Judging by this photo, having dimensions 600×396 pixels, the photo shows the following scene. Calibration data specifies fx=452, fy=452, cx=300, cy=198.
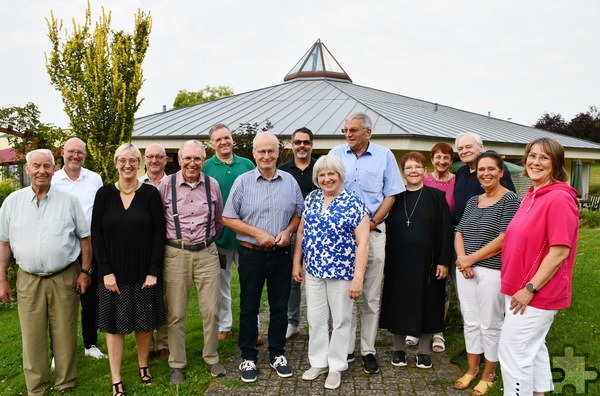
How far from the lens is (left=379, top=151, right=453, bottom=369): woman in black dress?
4.33 meters

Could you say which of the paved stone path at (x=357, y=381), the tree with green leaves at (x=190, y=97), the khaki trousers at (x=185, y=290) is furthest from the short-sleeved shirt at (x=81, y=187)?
the tree with green leaves at (x=190, y=97)

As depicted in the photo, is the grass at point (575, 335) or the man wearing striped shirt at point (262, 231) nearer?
the grass at point (575, 335)

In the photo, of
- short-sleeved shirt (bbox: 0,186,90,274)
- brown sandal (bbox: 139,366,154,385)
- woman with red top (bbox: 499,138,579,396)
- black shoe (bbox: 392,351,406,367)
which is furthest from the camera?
black shoe (bbox: 392,351,406,367)

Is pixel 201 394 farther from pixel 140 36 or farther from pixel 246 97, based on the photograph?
pixel 246 97

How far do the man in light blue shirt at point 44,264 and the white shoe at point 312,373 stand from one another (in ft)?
6.99

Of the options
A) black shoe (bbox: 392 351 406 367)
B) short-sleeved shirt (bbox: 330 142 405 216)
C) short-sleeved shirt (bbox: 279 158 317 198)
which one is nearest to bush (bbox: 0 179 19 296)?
short-sleeved shirt (bbox: 279 158 317 198)

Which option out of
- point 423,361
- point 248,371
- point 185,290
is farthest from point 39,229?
point 423,361

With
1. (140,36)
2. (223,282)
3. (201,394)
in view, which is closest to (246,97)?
(140,36)

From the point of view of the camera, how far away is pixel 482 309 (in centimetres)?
389

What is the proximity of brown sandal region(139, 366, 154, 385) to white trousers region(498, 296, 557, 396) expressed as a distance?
9.92 feet

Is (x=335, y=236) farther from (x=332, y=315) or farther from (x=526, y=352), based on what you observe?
(x=526, y=352)

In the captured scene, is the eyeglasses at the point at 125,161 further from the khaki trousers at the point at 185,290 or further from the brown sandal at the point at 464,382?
the brown sandal at the point at 464,382

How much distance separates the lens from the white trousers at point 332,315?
13.2 ft

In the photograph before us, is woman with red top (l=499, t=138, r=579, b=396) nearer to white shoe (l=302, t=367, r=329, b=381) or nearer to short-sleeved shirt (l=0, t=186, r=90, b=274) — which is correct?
white shoe (l=302, t=367, r=329, b=381)
